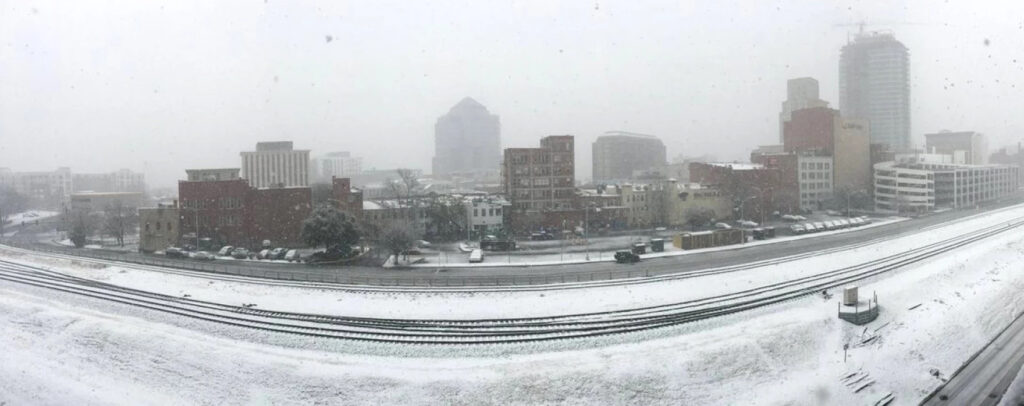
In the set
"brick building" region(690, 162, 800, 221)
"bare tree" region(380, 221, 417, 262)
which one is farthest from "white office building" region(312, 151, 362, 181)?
"brick building" region(690, 162, 800, 221)

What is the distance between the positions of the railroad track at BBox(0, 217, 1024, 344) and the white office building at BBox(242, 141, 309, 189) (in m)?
12.8

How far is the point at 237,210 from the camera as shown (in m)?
19.5

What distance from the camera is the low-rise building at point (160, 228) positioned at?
1986 centimetres

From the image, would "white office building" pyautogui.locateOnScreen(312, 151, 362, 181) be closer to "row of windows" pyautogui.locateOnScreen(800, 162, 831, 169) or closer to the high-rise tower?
"row of windows" pyautogui.locateOnScreen(800, 162, 831, 169)

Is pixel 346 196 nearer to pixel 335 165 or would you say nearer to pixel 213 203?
pixel 213 203

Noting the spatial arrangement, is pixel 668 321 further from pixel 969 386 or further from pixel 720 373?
pixel 969 386

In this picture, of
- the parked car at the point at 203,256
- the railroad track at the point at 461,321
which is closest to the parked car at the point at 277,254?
the parked car at the point at 203,256

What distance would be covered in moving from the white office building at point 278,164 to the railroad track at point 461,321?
12.8 metres

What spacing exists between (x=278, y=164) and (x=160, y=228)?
6.96m

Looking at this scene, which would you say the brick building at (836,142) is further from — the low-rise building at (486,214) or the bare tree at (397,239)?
the bare tree at (397,239)

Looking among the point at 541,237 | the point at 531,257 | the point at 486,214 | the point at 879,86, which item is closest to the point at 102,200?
the point at 486,214

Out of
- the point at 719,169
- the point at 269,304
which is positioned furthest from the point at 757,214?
the point at 269,304

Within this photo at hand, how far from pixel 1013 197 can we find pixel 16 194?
3643 centimetres

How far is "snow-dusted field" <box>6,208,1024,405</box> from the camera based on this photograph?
6910 millimetres
